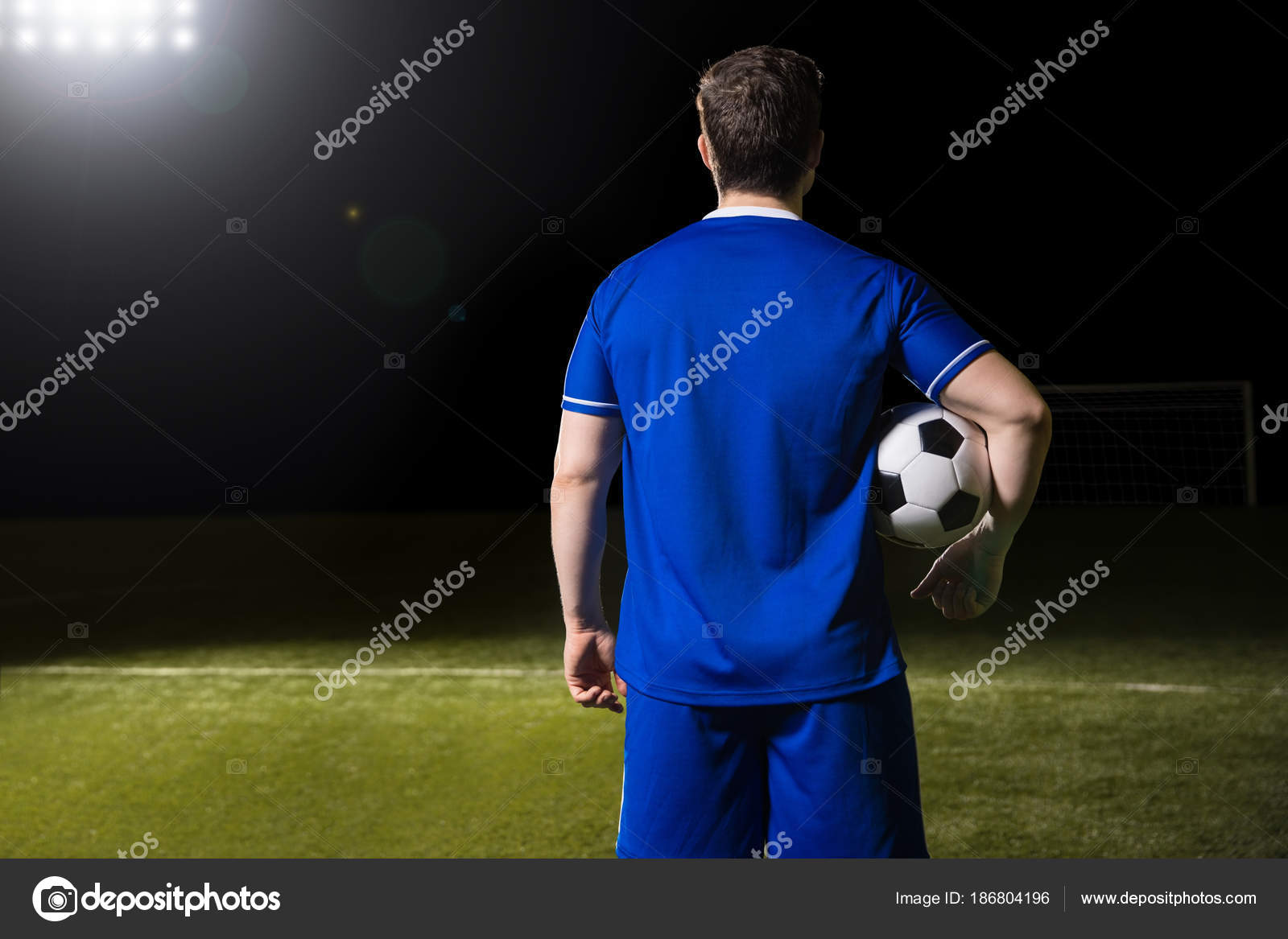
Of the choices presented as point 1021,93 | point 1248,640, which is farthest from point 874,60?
point 1248,640

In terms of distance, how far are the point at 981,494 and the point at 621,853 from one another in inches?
32.0

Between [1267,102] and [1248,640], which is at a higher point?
[1267,102]

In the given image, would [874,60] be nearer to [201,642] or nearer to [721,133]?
[201,642]

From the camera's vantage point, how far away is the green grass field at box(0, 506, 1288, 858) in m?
3.35

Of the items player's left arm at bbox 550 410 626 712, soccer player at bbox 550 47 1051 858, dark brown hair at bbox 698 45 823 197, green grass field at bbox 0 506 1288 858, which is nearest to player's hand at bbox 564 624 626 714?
player's left arm at bbox 550 410 626 712

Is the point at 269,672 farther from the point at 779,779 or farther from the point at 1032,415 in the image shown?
the point at 1032,415

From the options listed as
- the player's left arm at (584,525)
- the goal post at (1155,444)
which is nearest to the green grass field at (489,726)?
the player's left arm at (584,525)

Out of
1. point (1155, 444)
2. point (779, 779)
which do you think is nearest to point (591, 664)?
point (779, 779)

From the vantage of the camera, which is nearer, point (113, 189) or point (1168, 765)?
point (1168, 765)

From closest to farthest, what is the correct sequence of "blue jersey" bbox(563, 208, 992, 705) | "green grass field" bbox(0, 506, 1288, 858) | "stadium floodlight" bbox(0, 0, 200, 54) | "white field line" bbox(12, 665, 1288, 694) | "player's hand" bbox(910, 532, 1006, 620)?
1. "blue jersey" bbox(563, 208, 992, 705)
2. "player's hand" bbox(910, 532, 1006, 620)
3. "green grass field" bbox(0, 506, 1288, 858)
4. "white field line" bbox(12, 665, 1288, 694)
5. "stadium floodlight" bbox(0, 0, 200, 54)

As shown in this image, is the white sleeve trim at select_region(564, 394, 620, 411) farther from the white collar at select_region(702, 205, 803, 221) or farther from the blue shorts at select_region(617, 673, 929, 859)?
the blue shorts at select_region(617, 673, 929, 859)

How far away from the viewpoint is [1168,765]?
3.85 meters

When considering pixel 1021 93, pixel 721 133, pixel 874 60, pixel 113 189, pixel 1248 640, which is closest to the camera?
pixel 721 133

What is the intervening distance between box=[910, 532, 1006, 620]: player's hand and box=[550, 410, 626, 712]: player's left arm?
53cm
